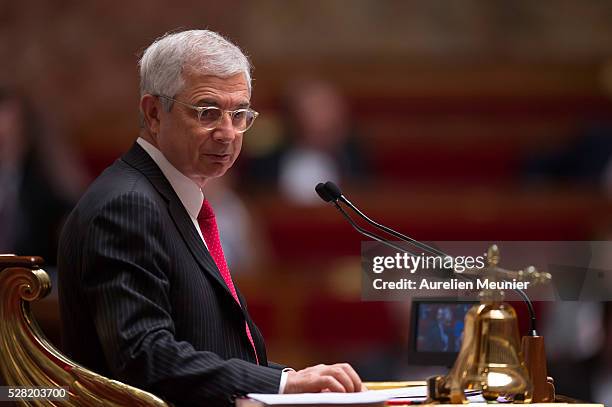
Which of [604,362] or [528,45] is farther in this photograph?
[528,45]

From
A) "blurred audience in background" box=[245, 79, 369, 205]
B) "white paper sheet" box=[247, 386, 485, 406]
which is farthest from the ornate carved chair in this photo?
"blurred audience in background" box=[245, 79, 369, 205]

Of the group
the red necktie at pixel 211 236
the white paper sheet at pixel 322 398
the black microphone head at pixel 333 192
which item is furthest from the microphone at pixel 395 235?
the white paper sheet at pixel 322 398

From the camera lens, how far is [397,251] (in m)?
2.24

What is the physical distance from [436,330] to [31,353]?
743 millimetres

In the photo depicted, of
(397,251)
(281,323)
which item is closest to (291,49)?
(281,323)

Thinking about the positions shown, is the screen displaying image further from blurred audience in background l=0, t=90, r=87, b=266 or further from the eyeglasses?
blurred audience in background l=0, t=90, r=87, b=266

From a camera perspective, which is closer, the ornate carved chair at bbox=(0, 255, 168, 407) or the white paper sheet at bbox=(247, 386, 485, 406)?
the white paper sheet at bbox=(247, 386, 485, 406)

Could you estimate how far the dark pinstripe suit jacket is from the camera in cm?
195

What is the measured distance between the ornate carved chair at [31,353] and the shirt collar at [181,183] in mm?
348

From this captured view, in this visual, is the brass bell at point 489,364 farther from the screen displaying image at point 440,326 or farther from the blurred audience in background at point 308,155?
the blurred audience in background at point 308,155

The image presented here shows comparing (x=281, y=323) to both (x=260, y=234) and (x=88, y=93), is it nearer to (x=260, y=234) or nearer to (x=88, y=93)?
(x=260, y=234)

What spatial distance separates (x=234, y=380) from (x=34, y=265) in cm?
40

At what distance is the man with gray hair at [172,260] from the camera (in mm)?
1957

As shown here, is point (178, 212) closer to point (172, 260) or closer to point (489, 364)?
→ point (172, 260)
